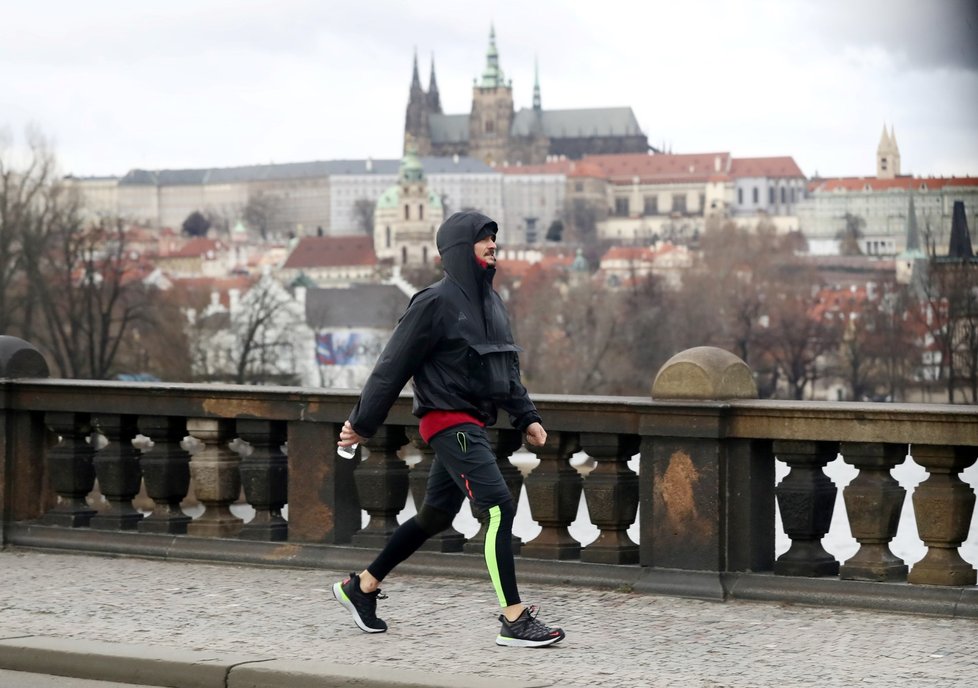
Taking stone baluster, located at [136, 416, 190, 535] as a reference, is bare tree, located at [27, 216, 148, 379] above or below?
above

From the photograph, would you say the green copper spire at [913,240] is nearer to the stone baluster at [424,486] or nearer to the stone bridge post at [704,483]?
the stone baluster at [424,486]

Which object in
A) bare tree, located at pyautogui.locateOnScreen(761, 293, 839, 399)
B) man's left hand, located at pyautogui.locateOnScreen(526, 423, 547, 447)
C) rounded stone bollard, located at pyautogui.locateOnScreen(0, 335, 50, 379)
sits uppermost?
rounded stone bollard, located at pyautogui.locateOnScreen(0, 335, 50, 379)

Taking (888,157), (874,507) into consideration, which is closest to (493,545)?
(874,507)

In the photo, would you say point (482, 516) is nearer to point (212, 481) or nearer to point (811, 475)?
point (811, 475)

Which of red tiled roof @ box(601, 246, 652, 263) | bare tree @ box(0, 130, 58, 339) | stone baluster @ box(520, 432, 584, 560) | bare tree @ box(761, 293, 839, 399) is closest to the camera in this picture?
A: stone baluster @ box(520, 432, 584, 560)

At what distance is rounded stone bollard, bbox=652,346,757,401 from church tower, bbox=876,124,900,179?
468ft

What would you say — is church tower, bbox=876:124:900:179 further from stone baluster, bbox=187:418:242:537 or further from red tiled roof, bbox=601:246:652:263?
stone baluster, bbox=187:418:242:537

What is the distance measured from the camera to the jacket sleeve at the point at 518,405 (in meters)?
6.93

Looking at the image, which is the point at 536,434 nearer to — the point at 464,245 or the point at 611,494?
the point at 464,245

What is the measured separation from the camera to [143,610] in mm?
7645

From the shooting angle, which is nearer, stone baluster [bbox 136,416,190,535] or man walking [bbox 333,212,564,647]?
man walking [bbox 333,212,564,647]

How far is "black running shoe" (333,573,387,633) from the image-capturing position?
7047mm

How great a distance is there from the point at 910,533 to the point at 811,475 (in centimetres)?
3335

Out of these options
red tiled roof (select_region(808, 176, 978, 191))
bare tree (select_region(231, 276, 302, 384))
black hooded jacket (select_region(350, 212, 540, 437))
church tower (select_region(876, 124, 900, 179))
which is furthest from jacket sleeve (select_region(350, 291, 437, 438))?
church tower (select_region(876, 124, 900, 179))
